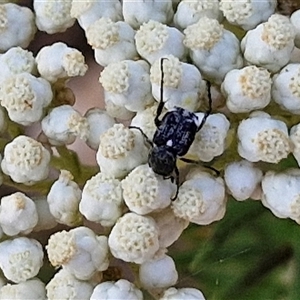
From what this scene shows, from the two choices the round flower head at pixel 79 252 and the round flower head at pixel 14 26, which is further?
the round flower head at pixel 14 26

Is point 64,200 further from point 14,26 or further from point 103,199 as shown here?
point 14,26

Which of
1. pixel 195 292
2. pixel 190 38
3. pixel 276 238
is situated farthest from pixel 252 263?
pixel 190 38

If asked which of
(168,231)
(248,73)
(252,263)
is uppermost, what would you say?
(248,73)

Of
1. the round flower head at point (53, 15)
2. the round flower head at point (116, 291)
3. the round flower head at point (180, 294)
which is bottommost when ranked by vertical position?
the round flower head at point (180, 294)

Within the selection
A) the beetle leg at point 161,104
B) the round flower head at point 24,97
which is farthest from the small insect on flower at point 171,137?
the round flower head at point 24,97

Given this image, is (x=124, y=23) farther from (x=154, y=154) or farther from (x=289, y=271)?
(x=289, y=271)

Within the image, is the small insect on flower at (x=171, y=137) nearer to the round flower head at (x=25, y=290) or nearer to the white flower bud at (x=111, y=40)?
the white flower bud at (x=111, y=40)
